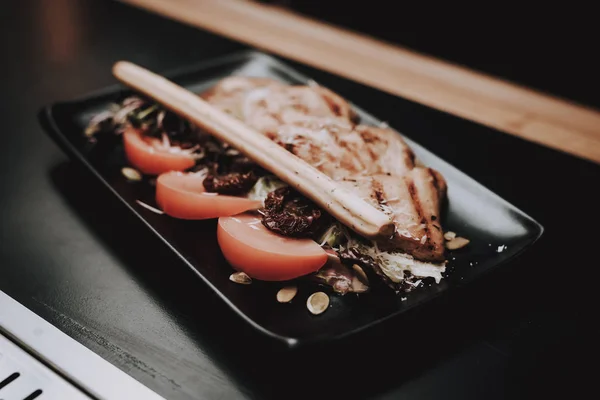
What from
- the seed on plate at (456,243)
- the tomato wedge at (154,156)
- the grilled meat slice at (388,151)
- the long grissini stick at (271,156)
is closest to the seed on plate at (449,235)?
the seed on plate at (456,243)

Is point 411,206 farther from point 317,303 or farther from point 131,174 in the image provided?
point 131,174

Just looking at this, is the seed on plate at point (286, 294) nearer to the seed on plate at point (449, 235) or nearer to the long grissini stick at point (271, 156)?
the long grissini stick at point (271, 156)

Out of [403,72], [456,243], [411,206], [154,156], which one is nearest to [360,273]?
[411,206]

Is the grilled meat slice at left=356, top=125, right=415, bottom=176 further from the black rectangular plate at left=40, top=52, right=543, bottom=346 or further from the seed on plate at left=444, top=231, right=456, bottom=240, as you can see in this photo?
the seed on plate at left=444, top=231, right=456, bottom=240

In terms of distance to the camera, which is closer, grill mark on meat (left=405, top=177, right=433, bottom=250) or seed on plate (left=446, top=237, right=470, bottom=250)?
grill mark on meat (left=405, top=177, right=433, bottom=250)

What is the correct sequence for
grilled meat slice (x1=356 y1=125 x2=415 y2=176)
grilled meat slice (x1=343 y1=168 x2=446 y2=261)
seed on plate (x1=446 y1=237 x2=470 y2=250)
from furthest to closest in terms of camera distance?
grilled meat slice (x1=356 y1=125 x2=415 y2=176) → seed on plate (x1=446 y1=237 x2=470 y2=250) → grilled meat slice (x1=343 y1=168 x2=446 y2=261)

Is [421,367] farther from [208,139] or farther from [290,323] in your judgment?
[208,139]

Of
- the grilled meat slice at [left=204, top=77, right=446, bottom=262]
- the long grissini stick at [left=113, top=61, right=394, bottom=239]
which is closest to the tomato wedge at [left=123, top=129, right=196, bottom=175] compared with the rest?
the long grissini stick at [left=113, top=61, right=394, bottom=239]

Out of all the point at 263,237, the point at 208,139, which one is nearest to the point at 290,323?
the point at 263,237
